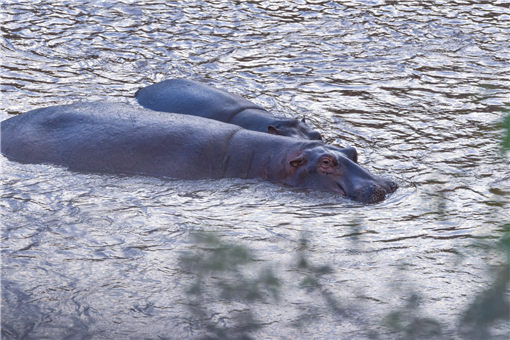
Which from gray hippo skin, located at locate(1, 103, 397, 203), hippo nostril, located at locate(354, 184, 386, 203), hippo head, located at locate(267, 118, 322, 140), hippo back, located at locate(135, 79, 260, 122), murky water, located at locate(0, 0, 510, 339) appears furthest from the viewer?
hippo back, located at locate(135, 79, 260, 122)

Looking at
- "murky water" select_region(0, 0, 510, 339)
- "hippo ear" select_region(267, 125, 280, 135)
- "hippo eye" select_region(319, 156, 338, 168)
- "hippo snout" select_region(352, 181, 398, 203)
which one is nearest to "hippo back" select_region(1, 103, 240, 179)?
"murky water" select_region(0, 0, 510, 339)

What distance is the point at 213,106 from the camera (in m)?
6.53

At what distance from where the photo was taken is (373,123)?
663cm

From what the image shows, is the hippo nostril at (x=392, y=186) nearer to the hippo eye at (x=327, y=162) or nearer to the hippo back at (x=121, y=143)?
the hippo eye at (x=327, y=162)

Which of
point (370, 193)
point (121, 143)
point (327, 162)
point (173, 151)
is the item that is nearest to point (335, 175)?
point (327, 162)

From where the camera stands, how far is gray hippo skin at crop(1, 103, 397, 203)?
5.37m

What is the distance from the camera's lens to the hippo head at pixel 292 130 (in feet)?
19.7

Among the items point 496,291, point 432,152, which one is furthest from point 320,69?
point 496,291

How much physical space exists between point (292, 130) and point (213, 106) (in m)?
0.78

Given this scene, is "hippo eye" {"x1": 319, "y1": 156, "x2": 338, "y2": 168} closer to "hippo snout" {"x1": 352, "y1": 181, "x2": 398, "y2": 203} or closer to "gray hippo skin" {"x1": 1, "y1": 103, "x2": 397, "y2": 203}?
"gray hippo skin" {"x1": 1, "y1": 103, "x2": 397, "y2": 203}

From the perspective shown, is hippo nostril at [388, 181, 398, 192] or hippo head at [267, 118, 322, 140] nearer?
hippo nostril at [388, 181, 398, 192]

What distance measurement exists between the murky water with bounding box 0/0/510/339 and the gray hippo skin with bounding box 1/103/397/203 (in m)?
0.12

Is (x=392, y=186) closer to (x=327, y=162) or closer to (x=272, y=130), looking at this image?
(x=327, y=162)

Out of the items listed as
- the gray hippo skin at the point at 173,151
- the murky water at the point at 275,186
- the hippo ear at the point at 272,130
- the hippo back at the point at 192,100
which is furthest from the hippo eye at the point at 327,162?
the hippo back at the point at 192,100
